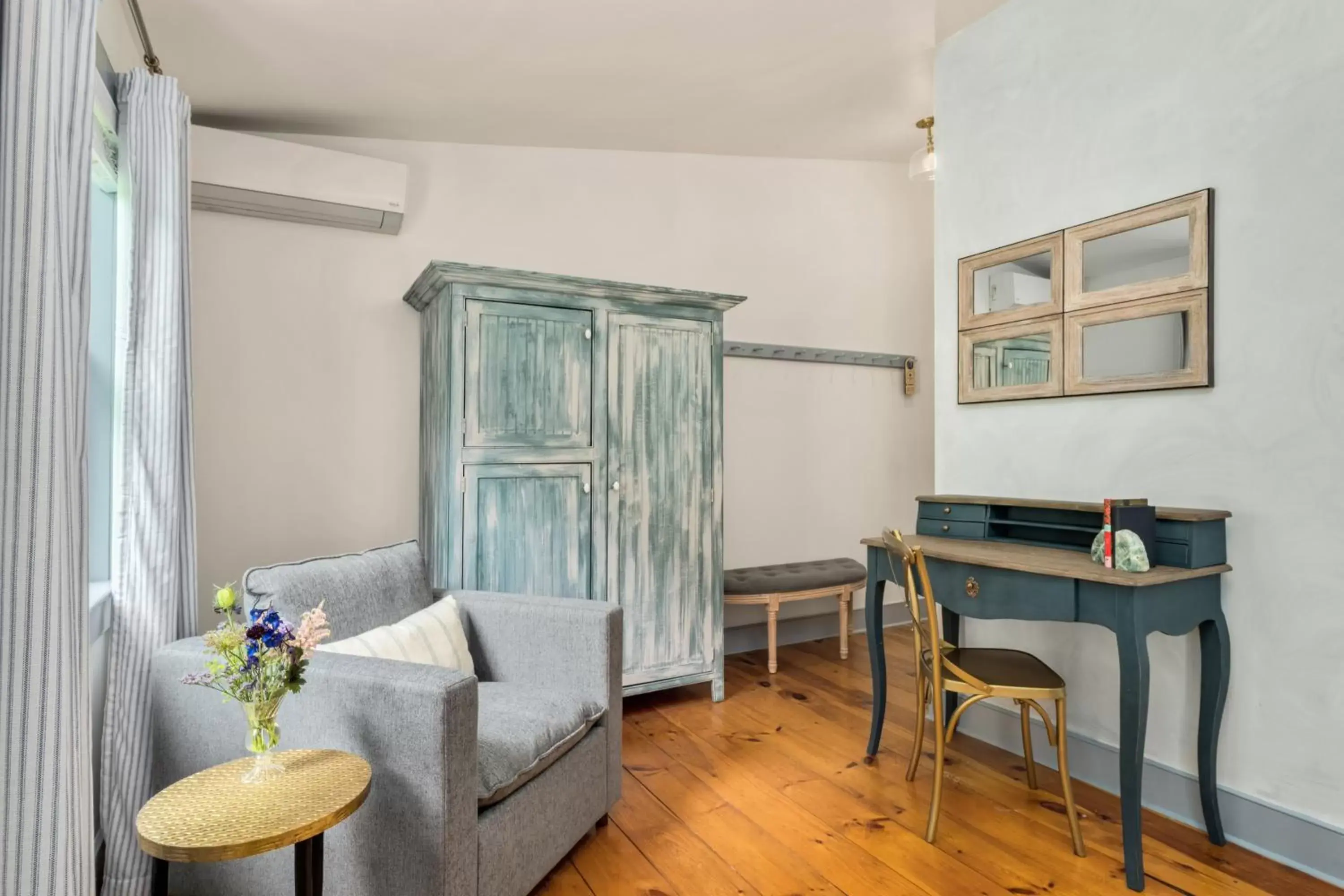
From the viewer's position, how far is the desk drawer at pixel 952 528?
8.86 ft

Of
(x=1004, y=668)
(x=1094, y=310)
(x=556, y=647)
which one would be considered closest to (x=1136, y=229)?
(x=1094, y=310)

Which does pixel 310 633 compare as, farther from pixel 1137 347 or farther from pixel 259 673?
pixel 1137 347

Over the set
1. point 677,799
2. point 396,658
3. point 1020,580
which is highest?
point 1020,580

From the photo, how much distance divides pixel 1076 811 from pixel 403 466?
285 centimetres

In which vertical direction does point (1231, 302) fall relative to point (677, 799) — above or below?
above

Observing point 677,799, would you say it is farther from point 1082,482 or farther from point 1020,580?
point 1082,482

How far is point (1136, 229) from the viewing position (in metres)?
2.44

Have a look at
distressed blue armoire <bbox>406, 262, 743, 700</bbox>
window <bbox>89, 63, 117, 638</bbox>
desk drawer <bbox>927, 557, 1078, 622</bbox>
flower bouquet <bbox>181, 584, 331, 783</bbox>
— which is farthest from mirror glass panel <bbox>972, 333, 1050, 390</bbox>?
window <bbox>89, 63, 117, 638</bbox>

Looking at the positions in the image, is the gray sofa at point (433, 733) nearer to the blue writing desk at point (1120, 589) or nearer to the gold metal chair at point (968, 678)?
the gold metal chair at point (968, 678)

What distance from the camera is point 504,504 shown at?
9.37ft

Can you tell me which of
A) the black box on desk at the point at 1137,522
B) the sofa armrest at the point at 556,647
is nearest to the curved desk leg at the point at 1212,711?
the black box on desk at the point at 1137,522

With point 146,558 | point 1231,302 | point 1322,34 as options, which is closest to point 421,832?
point 146,558

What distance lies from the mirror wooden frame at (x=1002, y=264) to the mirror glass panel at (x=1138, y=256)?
10 centimetres

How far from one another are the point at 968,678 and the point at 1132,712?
41 centimetres
